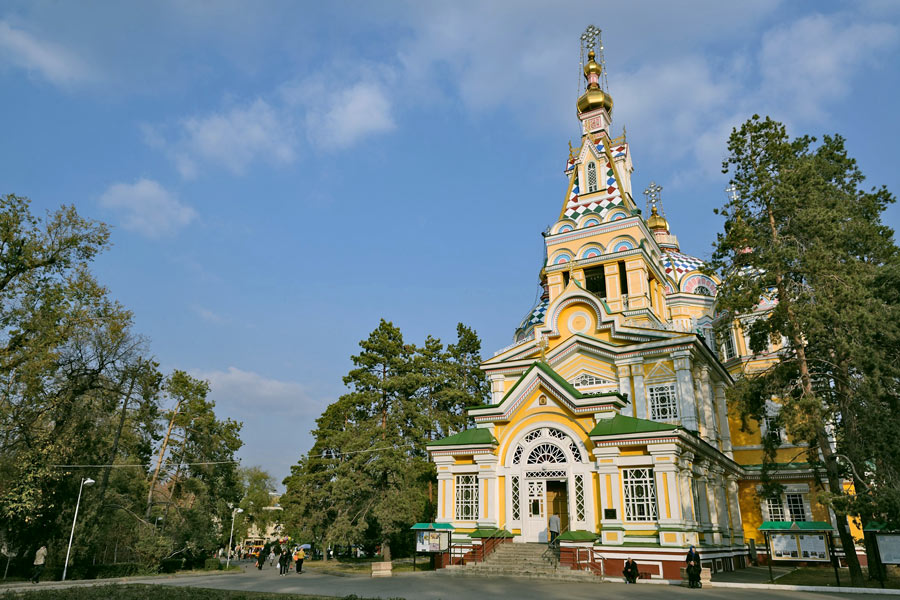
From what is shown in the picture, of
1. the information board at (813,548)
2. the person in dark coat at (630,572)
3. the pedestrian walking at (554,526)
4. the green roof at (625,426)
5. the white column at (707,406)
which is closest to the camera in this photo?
the person in dark coat at (630,572)

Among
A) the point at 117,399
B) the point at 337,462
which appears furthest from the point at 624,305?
the point at 117,399

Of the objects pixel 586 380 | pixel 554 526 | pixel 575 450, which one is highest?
pixel 586 380

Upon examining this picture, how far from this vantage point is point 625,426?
62.8 feet

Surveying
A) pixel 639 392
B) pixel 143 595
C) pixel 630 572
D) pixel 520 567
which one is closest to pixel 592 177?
pixel 639 392

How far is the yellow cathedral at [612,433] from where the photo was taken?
60.7 ft

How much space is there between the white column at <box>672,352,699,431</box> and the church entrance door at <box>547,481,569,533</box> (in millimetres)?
5516

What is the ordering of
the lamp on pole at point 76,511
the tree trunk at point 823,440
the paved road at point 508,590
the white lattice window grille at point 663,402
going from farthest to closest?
1. the white lattice window grille at point 663,402
2. the lamp on pole at point 76,511
3. the tree trunk at point 823,440
4. the paved road at point 508,590

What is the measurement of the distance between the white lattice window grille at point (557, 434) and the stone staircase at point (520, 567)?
3.62 meters

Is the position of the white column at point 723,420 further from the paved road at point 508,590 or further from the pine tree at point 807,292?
the paved road at point 508,590

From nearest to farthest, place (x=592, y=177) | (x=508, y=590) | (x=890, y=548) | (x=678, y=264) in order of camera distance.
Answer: (x=508, y=590) → (x=890, y=548) → (x=592, y=177) → (x=678, y=264)

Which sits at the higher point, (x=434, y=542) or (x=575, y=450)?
(x=575, y=450)

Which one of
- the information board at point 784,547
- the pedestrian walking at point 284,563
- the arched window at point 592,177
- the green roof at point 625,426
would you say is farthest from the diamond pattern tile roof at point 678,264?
the pedestrian walking at point 284,563

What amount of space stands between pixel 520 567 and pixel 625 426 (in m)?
5.58

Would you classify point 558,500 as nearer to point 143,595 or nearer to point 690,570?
point 690,570
